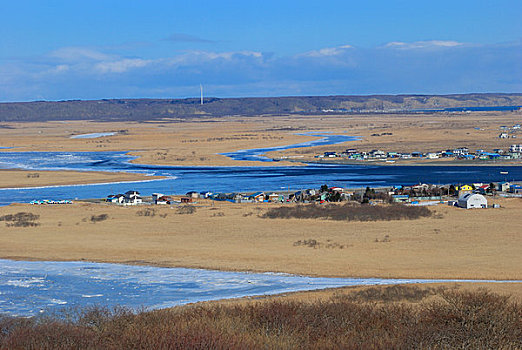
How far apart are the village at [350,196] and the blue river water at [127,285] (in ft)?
64.1

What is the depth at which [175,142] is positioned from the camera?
11150 cm

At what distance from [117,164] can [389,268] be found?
5635 cm

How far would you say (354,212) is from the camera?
38.1 meters

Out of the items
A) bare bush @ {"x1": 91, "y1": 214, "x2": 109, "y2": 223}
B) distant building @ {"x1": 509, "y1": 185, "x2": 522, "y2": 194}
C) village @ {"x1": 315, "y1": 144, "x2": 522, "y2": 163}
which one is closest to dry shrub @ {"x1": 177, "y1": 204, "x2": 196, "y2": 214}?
bare bush @ {"x1": 91, "y1": 214, "x2": 109, "y2": 223}

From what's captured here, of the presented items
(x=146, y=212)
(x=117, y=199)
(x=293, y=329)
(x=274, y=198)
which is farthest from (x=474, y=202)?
(x=293, y=329)

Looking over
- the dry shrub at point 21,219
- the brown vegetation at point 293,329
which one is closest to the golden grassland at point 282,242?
the dry shrub at point 21,219

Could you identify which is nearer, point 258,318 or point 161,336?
point 161,336

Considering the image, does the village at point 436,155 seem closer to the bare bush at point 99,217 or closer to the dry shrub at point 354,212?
the dry shrub at point 354,212

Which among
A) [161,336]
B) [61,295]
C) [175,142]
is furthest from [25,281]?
[175,142]

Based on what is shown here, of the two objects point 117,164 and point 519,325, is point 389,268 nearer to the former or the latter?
point 519,325

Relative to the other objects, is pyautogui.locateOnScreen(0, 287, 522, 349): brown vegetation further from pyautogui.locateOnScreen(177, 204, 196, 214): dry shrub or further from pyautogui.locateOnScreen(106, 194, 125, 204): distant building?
pyautogui.locateOnScreen(106, 194, 125, 204): distant building

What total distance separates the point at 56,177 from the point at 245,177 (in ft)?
54.4

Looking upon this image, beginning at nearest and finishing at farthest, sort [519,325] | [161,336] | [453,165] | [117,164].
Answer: [161,336] < [519,325] < [453,165] < [117,164]

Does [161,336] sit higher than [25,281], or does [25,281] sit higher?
[161,336]
